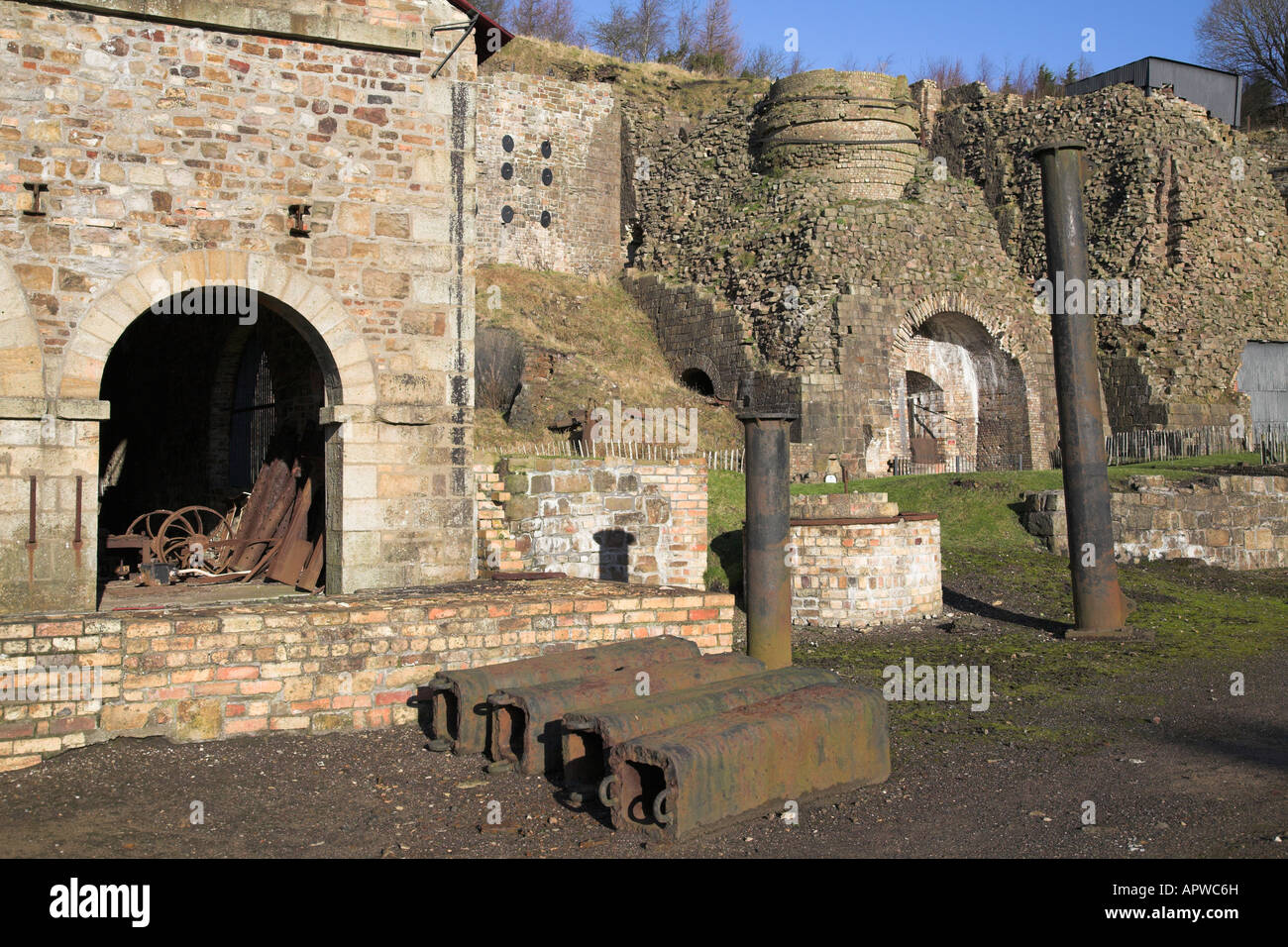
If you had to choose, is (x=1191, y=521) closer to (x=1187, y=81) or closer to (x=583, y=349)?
(x=583, y=349)

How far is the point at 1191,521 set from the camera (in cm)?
1498

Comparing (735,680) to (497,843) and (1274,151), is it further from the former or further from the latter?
(1274,151)

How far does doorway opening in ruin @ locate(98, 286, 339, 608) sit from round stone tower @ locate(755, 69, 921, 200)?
1567 cm

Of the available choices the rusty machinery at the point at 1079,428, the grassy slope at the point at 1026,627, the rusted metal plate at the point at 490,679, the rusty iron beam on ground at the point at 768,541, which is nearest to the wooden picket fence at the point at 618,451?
the grassy slope at the point at 1026,627

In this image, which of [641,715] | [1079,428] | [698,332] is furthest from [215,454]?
[698,332]

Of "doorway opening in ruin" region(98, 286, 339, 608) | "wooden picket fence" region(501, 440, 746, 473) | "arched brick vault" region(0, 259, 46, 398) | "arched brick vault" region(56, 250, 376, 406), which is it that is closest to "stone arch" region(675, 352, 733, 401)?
"wooden picket fence" region(501, 440, 746, 473)

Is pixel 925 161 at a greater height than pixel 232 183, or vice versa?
pixel 925 161

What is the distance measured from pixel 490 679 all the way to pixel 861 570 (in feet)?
18.2

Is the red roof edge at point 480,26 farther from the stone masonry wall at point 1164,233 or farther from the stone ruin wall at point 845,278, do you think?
the stone masonry wall at point 1164,233

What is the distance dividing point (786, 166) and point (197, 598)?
790 inches

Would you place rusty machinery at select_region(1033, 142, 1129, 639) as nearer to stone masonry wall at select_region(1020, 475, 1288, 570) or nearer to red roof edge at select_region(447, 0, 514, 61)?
stone masonry wall at select_region(1020, 475, 1288, 570)

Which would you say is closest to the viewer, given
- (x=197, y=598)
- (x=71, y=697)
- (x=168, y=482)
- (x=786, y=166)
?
(x=71, y=697)
